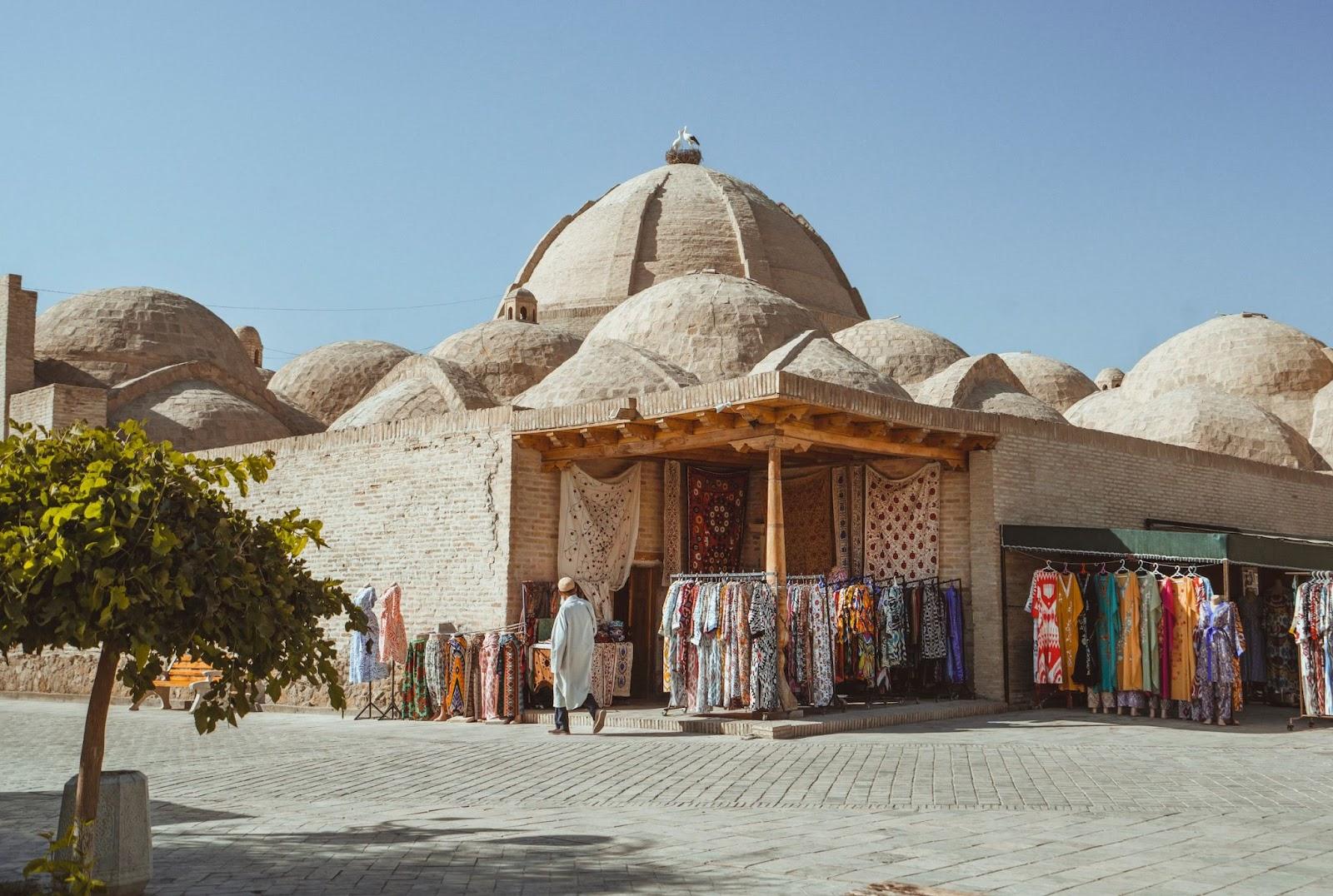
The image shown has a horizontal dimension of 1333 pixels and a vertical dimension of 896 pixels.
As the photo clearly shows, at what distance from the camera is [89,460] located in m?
4.77

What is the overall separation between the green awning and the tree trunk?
31.4 feet

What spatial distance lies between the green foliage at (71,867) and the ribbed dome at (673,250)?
79.4 feet

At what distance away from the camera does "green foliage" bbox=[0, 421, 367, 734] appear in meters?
4.46

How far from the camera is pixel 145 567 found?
449 centimetres

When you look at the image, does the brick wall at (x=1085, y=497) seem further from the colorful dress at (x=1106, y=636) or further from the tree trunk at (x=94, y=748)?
the tree trunk at (x=94, y=748)

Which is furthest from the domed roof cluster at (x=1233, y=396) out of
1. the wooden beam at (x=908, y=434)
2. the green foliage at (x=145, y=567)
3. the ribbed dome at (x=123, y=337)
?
the green foliage at (x=145, y=567)

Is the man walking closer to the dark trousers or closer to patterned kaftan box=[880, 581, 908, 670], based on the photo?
the dark trousers

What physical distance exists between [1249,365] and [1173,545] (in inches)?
604

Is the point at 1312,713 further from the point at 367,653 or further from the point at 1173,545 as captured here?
the point at 367,653

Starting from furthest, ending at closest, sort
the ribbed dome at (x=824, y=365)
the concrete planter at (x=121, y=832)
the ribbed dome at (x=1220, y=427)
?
1. the ribbed dome at (x=1220, y=427)
2. the ribbed dome at (x=824, y=365)
3. the concrete planter at (x=121, y=832)

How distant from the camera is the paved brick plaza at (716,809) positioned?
200 inches

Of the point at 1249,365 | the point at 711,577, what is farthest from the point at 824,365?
the point at 1249,365

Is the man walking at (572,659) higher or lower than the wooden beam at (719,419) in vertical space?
lower

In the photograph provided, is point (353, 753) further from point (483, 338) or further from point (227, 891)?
point (483, 338)
